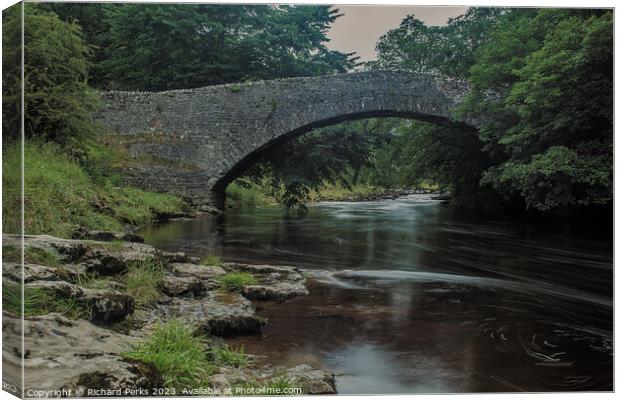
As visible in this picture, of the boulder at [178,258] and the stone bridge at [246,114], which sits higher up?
the stone bridge at [246,114]

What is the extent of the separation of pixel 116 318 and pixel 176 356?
53cm

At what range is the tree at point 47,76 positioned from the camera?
104 inches

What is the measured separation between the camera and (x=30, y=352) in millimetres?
2309

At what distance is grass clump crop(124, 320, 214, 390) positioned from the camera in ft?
8.25

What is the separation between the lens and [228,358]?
2.89 metres

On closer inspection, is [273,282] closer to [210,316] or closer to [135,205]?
[210,316]

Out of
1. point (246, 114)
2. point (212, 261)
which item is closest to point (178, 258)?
point (212, 261)

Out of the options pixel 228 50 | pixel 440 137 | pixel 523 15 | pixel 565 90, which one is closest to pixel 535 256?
pixel 565 90

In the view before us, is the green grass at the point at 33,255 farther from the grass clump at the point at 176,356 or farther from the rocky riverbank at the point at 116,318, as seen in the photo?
the grass clump at the point at 176,356

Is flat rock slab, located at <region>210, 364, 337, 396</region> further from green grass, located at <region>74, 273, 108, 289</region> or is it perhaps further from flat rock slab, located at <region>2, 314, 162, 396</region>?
green grass, located at <region>74, 273, 108, 289</region>

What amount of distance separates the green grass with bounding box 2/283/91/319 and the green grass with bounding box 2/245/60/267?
0.42 ft

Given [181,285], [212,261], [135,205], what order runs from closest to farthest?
[181,285]
[212,261]
[135,205]

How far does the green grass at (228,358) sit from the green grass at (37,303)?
2.23ft

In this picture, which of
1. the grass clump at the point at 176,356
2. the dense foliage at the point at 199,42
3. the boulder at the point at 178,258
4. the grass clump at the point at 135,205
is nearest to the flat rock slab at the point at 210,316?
the grass clump at the point at 176,356
